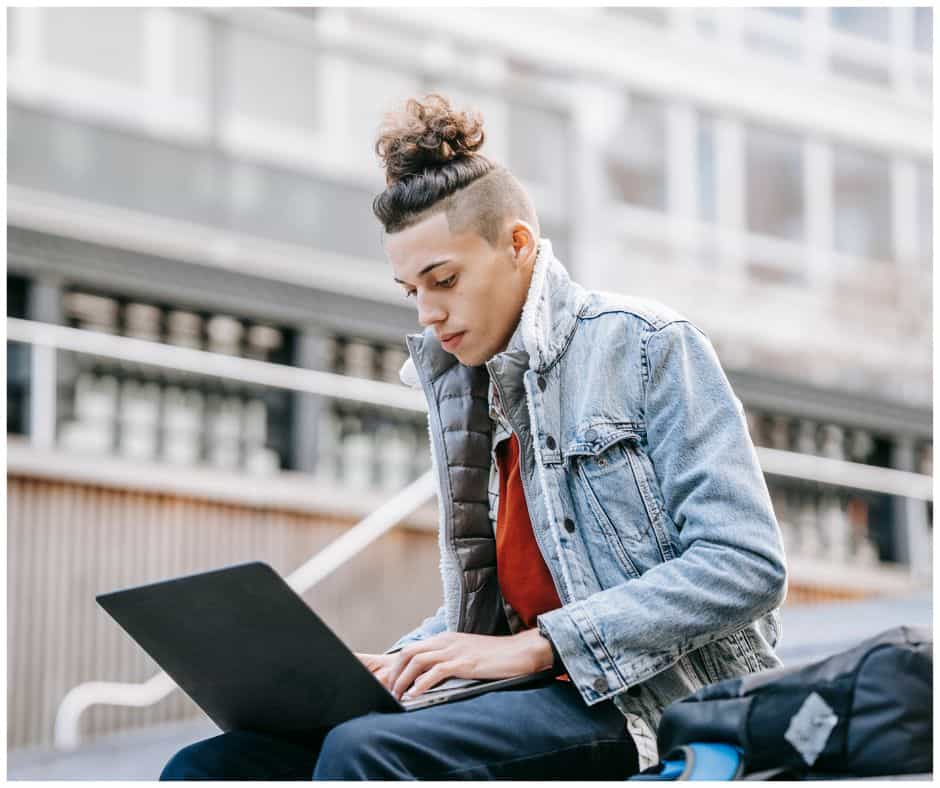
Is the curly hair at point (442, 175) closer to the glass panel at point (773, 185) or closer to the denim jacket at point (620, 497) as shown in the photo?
the denim jacket at point (620, 497)

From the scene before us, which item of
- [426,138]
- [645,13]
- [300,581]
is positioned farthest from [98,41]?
[426,138]

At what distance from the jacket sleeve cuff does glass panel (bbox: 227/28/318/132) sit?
24.9ft

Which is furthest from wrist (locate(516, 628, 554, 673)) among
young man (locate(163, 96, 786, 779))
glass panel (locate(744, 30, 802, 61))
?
glass panel (locate(744, 30, 802, 61))

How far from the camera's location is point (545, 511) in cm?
200

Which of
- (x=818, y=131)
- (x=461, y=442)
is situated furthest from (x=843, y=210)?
(x=461, y=442)

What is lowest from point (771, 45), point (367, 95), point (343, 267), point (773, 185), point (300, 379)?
point (300, 379)

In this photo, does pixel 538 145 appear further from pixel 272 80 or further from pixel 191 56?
pixel 191 56

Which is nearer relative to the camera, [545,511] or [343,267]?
[545,511]

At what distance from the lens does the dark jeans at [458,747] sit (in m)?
1.74

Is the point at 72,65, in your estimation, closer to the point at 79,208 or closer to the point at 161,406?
the point at 79,208

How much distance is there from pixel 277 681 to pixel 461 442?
1.70 feet

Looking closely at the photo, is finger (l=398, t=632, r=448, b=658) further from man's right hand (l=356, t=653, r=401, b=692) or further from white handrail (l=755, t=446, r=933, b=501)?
white handrail (l=755, t=446, r=933, b=501)

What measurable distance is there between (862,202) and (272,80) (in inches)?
272

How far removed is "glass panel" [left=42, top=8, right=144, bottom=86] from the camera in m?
9.05
